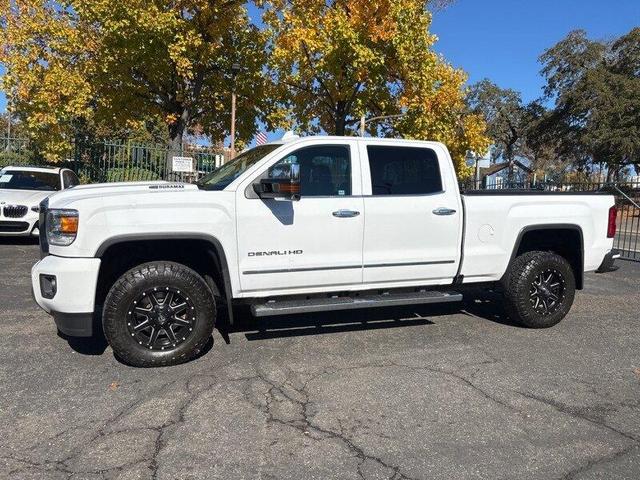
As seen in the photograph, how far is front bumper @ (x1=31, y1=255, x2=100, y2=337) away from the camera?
4250 millimetres

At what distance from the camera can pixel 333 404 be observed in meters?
3.96

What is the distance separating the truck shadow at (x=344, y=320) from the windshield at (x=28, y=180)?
7.86 meters

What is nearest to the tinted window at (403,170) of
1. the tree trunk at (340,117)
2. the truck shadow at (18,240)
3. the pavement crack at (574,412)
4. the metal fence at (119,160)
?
the pavement crack at (574,412)

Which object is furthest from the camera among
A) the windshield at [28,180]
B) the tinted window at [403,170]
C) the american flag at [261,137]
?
the american flag at [261,137]

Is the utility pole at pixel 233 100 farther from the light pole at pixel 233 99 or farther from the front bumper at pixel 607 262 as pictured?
the front bumper at pixel 607 262

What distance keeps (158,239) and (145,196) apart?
1.21 ft

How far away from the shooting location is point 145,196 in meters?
4.46

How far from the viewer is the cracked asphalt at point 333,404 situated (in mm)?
3164

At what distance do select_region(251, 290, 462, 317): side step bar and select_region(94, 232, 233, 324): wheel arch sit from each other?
1.27ft

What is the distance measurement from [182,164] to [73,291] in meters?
12.9

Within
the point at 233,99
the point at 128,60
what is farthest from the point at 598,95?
the point at 128,60

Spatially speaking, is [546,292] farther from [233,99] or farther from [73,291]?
[233,99]

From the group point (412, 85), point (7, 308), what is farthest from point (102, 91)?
point (7, 308)

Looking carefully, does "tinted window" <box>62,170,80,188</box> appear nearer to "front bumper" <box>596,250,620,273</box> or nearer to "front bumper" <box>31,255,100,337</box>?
"front bumper" <box>31,255,100,337</box>
